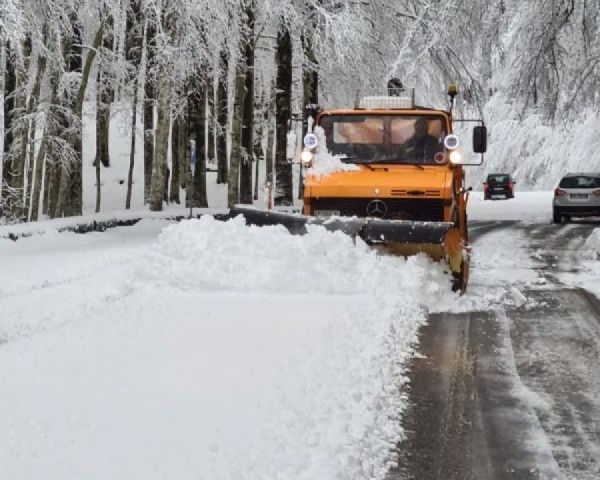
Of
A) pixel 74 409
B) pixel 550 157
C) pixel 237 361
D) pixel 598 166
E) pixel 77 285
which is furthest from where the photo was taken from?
pixel 550 157

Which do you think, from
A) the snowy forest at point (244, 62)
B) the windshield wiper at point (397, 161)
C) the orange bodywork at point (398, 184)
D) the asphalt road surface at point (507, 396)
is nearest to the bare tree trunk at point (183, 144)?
the snowy forest at point (244, 62)

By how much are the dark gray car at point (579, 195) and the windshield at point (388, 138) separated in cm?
1488

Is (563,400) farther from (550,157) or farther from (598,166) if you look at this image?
(550,157)

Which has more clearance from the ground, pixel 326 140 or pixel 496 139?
pixel 496 139

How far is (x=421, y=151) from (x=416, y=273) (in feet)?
7.18

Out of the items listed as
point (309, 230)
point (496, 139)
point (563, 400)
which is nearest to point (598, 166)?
point (496, 139)

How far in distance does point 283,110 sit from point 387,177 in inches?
518

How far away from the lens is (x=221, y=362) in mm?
6070

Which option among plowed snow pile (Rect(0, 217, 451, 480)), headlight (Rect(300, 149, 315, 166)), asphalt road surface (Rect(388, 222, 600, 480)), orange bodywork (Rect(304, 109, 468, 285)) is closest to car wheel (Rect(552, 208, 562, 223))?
orange bodywork (Rect(304, 109, 468, 285))

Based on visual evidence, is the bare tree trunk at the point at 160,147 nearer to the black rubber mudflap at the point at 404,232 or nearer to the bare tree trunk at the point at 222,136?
the bare tree trunk at the point at 222,136

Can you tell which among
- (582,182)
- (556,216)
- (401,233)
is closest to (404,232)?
(401,233)

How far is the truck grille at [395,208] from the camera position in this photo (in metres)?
9.99

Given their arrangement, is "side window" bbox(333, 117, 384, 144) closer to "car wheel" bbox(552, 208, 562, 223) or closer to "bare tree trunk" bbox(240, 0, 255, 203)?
"bare tree trunk" bbox(240, 0, 255, 203)

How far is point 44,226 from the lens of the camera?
15.7 m
